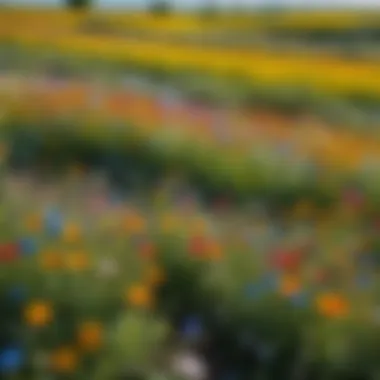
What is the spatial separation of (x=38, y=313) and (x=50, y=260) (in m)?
0.21

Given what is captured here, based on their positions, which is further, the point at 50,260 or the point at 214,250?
the point at 214,250

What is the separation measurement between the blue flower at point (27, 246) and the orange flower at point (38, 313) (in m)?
0.16

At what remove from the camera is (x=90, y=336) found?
249 centimetres

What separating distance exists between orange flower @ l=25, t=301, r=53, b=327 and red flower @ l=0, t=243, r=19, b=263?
6.0 inches

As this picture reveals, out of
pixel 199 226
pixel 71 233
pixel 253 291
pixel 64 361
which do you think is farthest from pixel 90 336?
pixel 199 226

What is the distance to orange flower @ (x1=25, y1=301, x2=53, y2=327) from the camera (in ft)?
8.21

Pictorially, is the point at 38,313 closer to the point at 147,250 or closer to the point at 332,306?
the point at 147,250

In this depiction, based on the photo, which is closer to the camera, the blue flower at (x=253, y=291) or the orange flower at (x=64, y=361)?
the orange flower at (x=64, y=361)

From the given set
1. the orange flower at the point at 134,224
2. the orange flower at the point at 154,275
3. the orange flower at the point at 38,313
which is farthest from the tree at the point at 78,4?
the orange flower at the point at 38,313

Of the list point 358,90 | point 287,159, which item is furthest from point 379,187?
point 358,90

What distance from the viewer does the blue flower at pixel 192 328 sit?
2.96m

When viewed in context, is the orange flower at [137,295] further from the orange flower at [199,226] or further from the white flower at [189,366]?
the orange flower at [199,226]

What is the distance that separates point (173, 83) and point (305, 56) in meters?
0.60

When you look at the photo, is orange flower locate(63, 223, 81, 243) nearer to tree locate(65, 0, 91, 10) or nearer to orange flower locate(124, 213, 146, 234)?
orange flower locate(124, 213, 146, 234)
